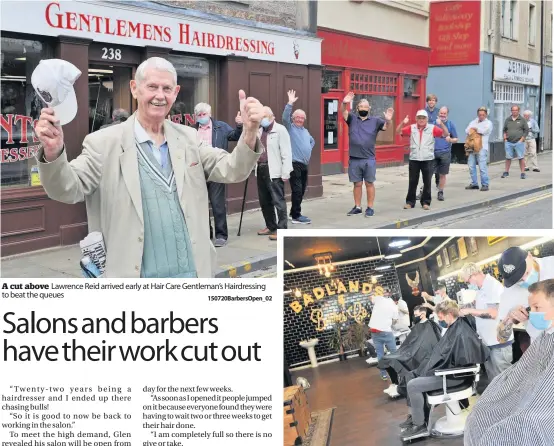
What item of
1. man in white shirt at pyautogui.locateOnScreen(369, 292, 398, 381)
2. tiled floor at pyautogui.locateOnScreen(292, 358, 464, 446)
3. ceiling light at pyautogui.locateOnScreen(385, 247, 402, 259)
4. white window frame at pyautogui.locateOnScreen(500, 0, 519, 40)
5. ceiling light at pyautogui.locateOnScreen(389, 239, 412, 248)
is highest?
white window frame at pyautogui.locateOnScreen(500, 0, 519, 40)

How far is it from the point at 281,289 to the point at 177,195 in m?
0.45

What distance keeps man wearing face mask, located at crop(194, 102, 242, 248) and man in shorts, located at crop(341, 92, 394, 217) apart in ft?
2.51

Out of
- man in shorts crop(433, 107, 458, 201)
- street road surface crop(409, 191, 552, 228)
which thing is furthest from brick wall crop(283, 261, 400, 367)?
man in shorts crop(433, 107, 458, 201)

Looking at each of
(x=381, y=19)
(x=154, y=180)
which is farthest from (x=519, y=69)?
(x=154, y=180)

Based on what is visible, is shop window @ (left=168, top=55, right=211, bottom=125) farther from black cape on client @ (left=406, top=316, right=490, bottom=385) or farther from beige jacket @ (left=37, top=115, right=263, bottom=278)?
black cape on client @ (left=406, top=316, right=490, bottom=385)

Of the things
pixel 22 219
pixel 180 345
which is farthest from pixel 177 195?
pixel 22 219

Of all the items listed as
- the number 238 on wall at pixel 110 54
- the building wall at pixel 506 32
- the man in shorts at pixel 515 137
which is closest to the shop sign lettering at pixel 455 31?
the building wall at pixel 506 32

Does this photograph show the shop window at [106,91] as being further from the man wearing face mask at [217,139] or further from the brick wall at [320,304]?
the brick wall at [320,304]

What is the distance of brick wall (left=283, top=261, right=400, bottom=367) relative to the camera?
2338 mm

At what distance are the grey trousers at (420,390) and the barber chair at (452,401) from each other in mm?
13

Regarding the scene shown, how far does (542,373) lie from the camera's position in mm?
2137

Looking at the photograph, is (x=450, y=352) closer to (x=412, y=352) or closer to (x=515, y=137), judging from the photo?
(x=412, y=352)

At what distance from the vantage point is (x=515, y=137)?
5.32 m

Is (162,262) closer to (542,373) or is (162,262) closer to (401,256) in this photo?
(401,256)
